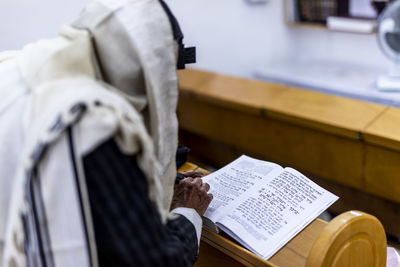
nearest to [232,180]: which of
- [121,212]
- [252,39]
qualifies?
[121,212]

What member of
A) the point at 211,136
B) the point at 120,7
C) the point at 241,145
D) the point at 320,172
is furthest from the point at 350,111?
the point at 120,7

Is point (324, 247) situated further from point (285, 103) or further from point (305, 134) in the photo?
point (285, 103)

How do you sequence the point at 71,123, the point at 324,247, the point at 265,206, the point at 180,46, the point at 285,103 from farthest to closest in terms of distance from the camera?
the point at 285,103, the point at 265,206, the point at 180,46, the point at 324,247, the point at 71,123

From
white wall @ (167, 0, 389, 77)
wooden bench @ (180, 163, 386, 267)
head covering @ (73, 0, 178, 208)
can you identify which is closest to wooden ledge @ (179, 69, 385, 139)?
white wall @ (167, 0, 389, 77)

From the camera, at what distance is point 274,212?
1172mm

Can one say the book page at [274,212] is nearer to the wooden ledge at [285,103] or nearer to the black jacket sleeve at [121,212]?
the black jacket sleeve at [121,212]

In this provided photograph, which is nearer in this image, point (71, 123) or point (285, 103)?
point (71, 123)

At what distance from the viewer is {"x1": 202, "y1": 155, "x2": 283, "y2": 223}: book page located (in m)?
1.22

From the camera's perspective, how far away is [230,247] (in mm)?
1134

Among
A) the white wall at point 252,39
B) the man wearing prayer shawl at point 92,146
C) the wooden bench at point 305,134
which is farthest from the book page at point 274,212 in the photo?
the white wall at point 252,39

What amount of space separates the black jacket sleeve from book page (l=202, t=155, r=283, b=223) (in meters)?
0.40

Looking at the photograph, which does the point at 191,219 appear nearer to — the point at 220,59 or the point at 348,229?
the point at 348,229

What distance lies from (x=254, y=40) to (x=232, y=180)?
2.04 metres

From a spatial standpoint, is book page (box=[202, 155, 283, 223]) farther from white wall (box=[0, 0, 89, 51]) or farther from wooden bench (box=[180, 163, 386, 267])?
white wall (box=[0, 0, 89, 51])
